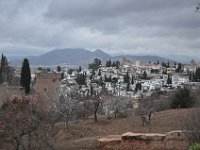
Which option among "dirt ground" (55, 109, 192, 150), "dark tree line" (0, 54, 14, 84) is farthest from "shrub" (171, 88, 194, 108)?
"dark tree line" (0, 54, 14, 84)

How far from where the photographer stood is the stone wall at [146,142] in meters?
19.5

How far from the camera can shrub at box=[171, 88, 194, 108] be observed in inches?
1524

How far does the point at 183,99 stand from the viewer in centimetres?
3919

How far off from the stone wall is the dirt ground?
4.32 feet

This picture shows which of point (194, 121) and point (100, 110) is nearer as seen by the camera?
point (194, 121)

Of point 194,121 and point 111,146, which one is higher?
point 194,121

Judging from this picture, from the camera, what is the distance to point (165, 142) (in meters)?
19.8

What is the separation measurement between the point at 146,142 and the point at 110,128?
9105 millimetres

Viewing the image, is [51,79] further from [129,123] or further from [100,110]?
[129,123]

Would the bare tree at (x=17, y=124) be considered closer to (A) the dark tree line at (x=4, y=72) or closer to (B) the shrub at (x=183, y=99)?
(B) the shrub at (x=183, y=99)

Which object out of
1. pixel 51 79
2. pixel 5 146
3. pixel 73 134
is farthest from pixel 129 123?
pixel 51 79

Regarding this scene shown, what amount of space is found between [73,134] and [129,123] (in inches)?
213

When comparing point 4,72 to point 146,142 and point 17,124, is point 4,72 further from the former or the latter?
point 17,124

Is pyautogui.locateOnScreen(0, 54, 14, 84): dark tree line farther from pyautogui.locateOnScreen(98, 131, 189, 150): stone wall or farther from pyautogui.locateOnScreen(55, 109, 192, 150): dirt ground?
pyautogui.locateOnScreen(98, 131, 189, 150): stone wall
